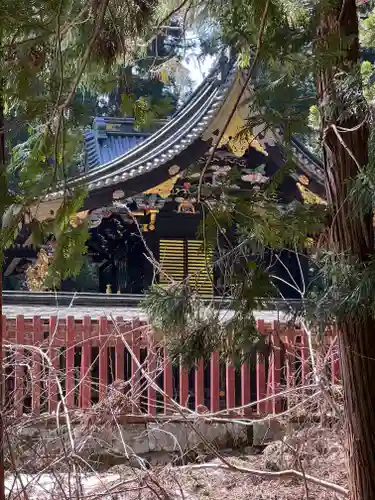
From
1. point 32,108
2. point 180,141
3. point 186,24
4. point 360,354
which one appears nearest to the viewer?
point 32,108

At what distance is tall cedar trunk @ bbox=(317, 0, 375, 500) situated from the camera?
2.68 meters

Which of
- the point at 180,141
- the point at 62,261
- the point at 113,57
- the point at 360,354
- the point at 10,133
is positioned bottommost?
the point at 360,354

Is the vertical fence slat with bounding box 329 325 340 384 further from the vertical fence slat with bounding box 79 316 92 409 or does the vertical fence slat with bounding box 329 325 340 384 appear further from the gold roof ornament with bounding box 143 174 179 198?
the gold roof ornament with bounding box 143 174 179 198

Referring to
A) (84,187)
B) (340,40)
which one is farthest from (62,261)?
(340,40)

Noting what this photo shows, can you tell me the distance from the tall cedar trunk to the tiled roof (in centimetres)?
933

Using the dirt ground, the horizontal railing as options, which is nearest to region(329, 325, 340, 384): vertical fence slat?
the dirt ground

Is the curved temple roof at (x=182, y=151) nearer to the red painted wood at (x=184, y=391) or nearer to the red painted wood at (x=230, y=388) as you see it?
the red painted wood at (x=184, y=391)

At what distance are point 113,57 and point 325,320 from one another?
1355mm

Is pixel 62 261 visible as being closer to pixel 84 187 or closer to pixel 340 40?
pixel 84 187

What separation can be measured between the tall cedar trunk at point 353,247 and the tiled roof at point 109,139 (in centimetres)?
933

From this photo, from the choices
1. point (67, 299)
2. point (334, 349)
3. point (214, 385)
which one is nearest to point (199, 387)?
point (214, 385)

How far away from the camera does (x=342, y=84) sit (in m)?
2.37

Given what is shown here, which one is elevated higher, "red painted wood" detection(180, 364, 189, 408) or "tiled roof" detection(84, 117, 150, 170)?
"tiled roof" detection(84, 117, 150, 170)

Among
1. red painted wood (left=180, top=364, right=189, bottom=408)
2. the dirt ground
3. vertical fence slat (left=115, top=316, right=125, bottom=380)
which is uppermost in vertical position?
vertical fence slat (left=115, top=316, right=125, bottom=380)
